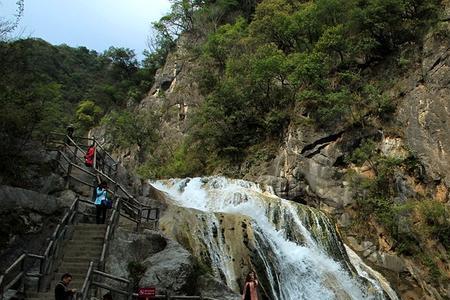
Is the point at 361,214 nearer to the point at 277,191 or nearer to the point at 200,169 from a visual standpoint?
the point at 277,191

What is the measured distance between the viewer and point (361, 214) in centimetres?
2256

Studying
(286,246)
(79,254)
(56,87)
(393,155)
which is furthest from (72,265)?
(393,155)

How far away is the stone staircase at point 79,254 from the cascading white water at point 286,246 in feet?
14.2

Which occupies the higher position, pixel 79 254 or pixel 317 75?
pixel 317 75

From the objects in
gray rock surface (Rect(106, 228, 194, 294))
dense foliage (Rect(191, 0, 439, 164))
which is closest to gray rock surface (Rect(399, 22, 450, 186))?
dense foliage (Rect(191, 0, 439, 164))

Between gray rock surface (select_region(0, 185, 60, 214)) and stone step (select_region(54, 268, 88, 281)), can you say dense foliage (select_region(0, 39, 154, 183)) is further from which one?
stone step (select_region(54, 268, 88, 281))

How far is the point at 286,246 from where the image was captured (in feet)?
59.7

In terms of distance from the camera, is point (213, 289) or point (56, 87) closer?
point (213, 289)

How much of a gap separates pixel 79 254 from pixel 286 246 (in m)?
8.85

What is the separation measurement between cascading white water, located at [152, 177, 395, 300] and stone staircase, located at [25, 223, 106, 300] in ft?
14.2

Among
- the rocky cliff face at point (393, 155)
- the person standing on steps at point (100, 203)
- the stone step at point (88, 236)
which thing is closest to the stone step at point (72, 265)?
the stone step at point (88, 236)

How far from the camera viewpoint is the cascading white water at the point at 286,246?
15931 millimetres

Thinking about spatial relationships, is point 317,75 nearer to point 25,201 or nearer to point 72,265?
point 25,201

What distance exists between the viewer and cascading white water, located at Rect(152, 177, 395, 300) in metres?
15.9
